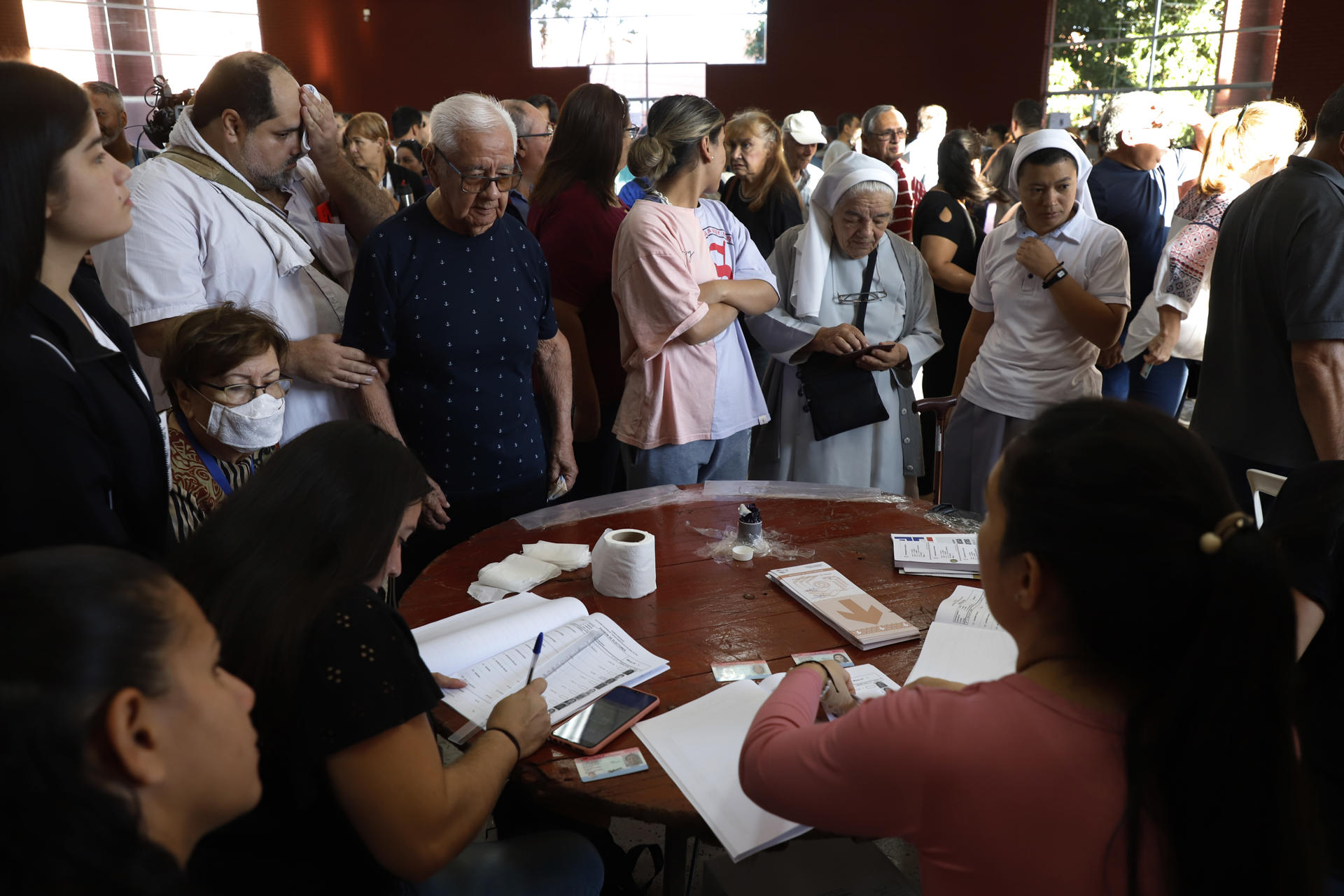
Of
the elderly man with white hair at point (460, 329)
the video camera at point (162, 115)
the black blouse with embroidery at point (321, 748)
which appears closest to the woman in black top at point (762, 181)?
the elderly man with white hair at point (460, 329)

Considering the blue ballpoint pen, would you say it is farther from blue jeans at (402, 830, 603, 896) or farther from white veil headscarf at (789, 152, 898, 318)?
white veil headscarf at (789, 152, 898, 318)

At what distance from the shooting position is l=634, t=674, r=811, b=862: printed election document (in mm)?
1204

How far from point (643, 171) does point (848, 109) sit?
1271 cm

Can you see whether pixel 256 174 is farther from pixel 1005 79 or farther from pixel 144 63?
pixel 144 63

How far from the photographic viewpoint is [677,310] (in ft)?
8.57

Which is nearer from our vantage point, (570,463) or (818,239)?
(570,463)

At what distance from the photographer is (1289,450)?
7.79 ft

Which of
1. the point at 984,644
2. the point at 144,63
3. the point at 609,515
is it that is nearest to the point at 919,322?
the point at 609,515

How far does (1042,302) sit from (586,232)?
1450 millimetres

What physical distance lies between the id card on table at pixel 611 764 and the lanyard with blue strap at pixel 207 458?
0.98 meters

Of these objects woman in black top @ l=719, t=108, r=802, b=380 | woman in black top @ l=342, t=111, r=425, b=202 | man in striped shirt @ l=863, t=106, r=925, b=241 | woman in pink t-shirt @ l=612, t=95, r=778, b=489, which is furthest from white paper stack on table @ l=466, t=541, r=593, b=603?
man in striped shirt @ l=863, t=106, r=925, b=241

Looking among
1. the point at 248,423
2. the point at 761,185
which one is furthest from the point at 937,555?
the point at 761,185

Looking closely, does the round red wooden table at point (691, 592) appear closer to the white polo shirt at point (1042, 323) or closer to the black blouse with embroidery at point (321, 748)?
the black blouse with embroidery at point (321, 748)

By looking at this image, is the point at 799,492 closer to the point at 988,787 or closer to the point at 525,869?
the point at 525,869
